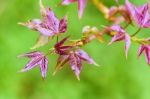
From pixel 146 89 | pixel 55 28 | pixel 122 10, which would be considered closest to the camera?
pixel 55 28

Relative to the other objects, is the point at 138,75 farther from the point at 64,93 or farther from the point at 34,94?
the point at 34,94

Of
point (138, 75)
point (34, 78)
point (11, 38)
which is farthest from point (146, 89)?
point (11, 38)

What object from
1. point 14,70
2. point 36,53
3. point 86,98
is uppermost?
point 36,53

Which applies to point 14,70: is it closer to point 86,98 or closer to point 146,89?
point 86,98

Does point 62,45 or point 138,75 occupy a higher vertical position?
point 62,45

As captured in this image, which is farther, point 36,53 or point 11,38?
point 11,38

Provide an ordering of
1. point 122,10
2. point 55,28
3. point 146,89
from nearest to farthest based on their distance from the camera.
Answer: point 55,28 → point 122,10 → point 146,89
